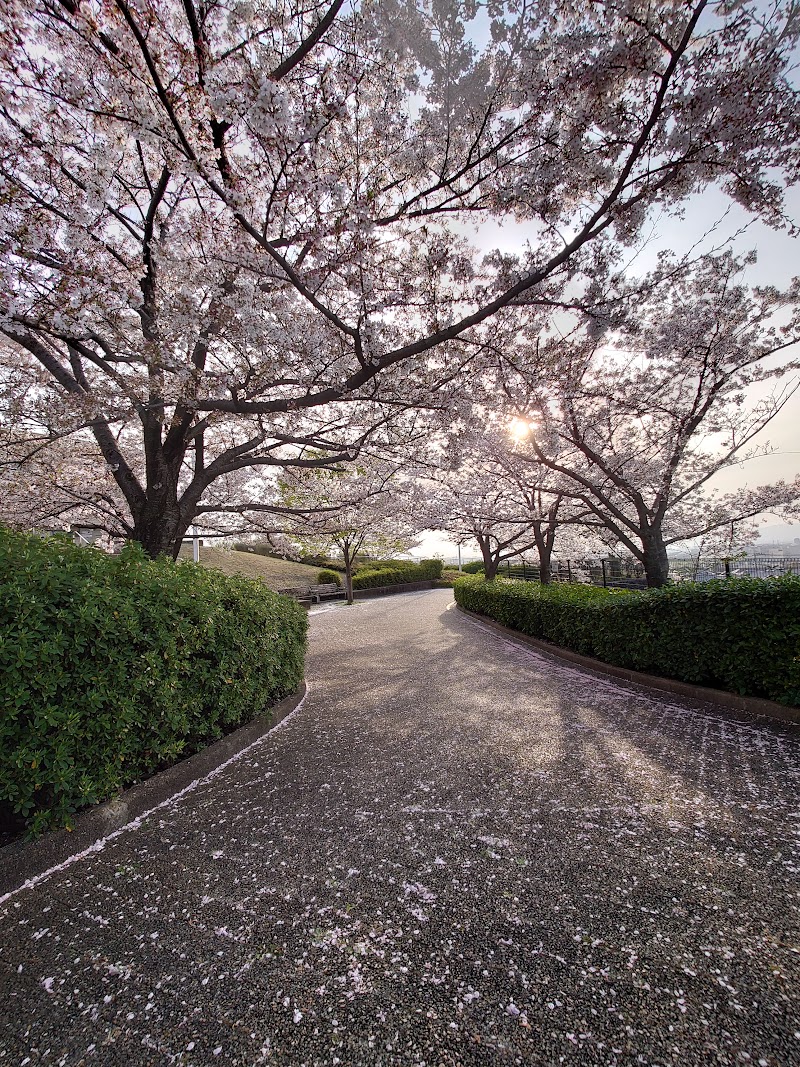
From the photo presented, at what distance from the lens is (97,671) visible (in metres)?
2.75

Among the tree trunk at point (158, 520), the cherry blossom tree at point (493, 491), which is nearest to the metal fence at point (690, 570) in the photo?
the cherry blossom tree at point (493, 491)

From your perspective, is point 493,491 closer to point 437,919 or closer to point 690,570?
point 690,570

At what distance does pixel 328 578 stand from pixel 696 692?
2253 centimetres

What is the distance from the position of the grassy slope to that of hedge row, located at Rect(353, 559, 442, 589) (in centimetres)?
285

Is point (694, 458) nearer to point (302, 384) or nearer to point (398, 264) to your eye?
point (398, 264)

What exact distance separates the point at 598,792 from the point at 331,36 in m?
6.26

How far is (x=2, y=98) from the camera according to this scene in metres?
3.98

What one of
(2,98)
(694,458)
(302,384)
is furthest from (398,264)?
(694,458)

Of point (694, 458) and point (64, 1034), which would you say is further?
point (694, 458)

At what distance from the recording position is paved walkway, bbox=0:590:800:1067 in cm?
150

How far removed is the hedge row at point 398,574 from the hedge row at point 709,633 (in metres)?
19.8

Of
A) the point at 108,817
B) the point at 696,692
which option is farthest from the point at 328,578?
the point at 108,817

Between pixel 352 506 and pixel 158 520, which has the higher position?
pixel 352 506

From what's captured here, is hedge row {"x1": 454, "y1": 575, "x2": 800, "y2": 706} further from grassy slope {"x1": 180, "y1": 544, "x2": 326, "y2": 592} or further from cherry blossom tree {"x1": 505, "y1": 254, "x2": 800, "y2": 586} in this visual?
grassy slope {"x1": 180, "y1": 544, "x2": 326, "y2": 592}
